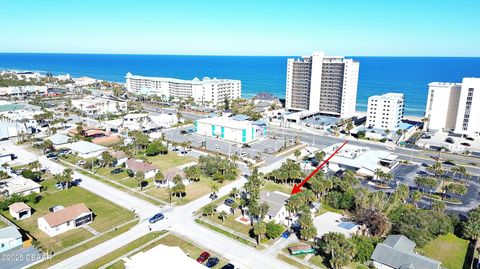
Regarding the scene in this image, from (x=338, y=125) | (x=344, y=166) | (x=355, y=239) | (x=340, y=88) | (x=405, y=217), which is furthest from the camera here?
(x=340, y=88)

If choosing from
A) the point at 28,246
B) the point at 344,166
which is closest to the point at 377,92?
the point at 344,166

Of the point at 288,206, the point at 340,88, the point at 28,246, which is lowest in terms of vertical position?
the point at 28,246

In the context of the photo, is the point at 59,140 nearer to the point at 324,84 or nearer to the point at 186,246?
the point at 186,246

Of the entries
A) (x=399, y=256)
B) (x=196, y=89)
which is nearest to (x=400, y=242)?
(x=399, y=256)

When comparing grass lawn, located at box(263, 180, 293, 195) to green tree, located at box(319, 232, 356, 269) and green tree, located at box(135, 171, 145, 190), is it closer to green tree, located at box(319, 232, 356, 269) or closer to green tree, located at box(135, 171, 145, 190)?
green tree, located at box(319, 232, 356, 269)

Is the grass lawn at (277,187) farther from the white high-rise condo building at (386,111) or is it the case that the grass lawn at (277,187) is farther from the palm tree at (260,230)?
the white high-rise condo building at (386,111)

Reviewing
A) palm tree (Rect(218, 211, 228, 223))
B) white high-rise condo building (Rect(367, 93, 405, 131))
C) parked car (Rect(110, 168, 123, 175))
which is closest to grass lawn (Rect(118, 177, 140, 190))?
parked car (Rect(110, 168, 123, 175))

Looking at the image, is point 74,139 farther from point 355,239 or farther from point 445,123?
point 445,123
